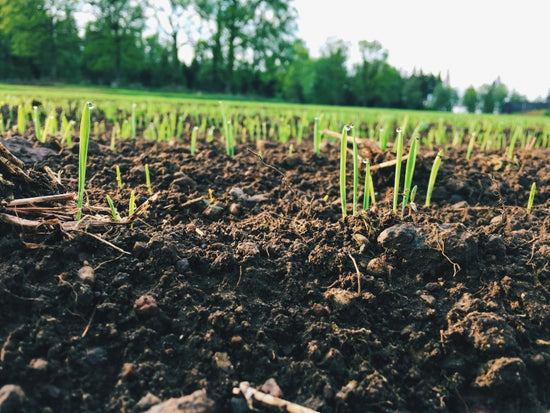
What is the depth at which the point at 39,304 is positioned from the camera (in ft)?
3.91

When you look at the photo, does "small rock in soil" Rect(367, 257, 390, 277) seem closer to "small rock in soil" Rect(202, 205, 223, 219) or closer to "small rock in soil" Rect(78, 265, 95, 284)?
"small rock in soil" Rect(202, 205, 223, 219)

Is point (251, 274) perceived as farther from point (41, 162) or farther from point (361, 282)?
point (41, 162)

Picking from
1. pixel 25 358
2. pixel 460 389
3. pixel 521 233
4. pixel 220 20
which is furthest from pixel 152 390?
pixel 220 20

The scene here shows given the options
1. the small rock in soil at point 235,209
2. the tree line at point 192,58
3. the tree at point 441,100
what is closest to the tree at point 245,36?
the tree line at point 192,58

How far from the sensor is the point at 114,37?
3534 centimetres

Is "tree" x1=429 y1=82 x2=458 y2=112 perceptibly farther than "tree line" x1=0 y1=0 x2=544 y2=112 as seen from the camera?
Yes

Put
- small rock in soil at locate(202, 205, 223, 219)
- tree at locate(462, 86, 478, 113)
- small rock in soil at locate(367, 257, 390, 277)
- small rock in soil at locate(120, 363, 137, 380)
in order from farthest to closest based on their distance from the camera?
1. tree at locate(462, 86, 478, 113)
2. small rock in soil at locate(202, 205, 223, 219)
3. small rock in soil at locate(367, 257, 390, 277)
4. small rock in soil at locate(120, 363, 137, 380)

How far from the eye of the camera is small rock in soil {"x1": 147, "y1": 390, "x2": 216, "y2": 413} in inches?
38.7

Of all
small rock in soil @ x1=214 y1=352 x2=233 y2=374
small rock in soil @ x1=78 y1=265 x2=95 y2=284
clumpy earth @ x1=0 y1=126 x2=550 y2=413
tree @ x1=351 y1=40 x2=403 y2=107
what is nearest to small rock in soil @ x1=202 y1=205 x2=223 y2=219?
clumpy earth @ x1=0 y1=126 x2=550 y2=413

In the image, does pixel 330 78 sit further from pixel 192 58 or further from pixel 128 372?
pixel 128 372

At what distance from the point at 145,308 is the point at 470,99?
218 ft

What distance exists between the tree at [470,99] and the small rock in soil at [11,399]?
65.0 m

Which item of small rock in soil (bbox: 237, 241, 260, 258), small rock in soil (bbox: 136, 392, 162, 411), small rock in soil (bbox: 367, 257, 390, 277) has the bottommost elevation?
small rock in soil (bbox: 136, 392, 162, 411)

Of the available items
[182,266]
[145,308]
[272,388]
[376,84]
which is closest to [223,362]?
[272,388]
